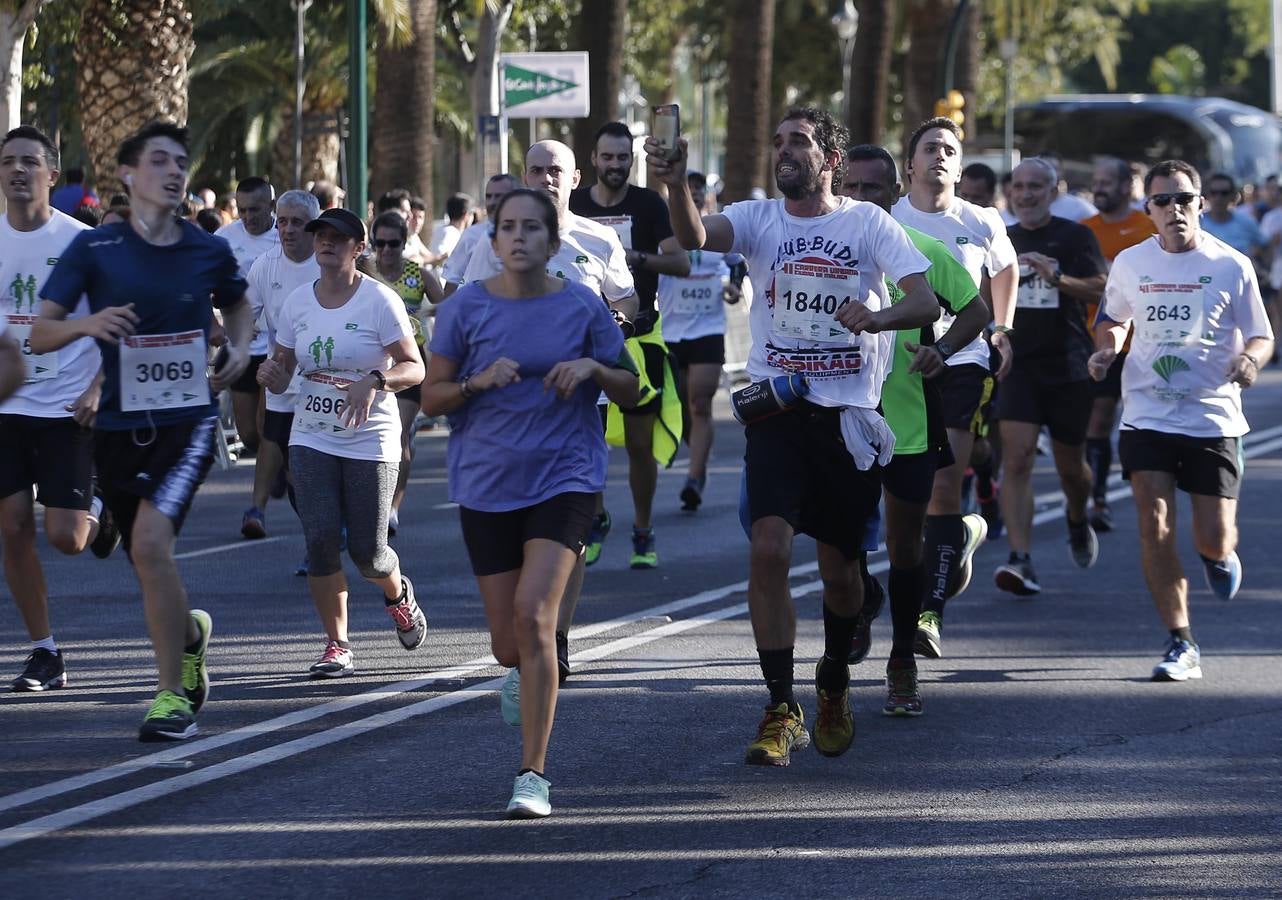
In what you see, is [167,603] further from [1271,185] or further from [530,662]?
[1271,185]

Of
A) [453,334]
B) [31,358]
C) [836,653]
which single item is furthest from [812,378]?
[31,358]

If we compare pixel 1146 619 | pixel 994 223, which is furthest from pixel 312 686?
pixel 1146 619

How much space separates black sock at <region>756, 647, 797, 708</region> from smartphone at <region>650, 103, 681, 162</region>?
5.20 ft

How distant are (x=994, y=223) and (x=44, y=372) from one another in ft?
12.9

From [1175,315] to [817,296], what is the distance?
2470mm

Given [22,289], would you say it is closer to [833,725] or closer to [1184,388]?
[833,725]

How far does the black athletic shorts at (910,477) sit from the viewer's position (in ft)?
26.1

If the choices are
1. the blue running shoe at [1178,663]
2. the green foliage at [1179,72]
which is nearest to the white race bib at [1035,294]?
the blue running shoe at [1178,663]

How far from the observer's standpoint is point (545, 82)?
21.3 meters

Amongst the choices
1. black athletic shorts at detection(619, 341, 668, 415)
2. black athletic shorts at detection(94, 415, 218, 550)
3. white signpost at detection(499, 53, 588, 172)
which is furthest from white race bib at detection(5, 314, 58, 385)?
white signpost at detection(499, 53, 588, 172)

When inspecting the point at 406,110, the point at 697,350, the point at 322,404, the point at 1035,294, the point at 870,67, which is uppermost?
the point at 870,67

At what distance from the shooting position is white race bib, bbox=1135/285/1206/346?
898 cm

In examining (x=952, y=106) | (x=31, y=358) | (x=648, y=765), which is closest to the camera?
(x=648, y=765)

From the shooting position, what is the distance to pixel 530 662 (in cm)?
628
